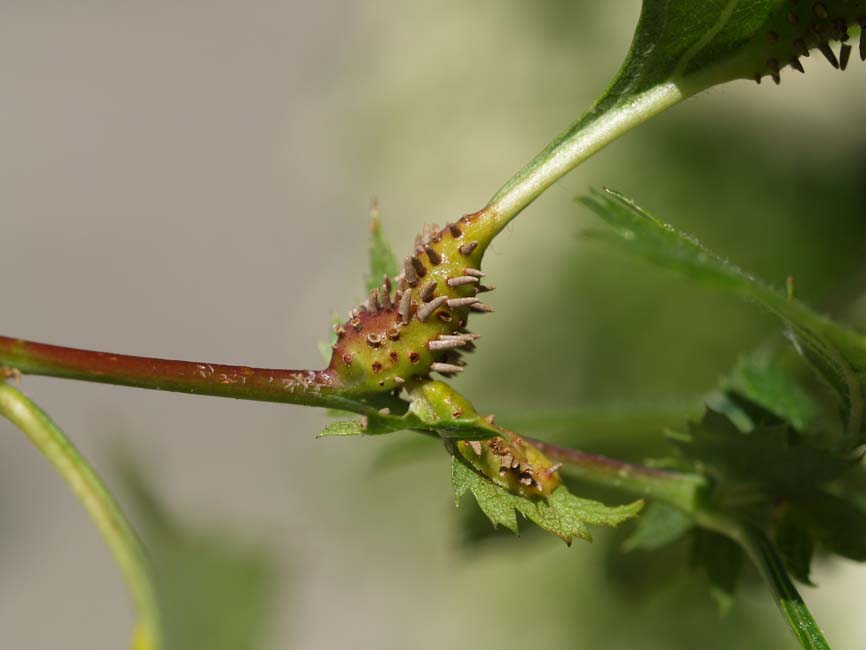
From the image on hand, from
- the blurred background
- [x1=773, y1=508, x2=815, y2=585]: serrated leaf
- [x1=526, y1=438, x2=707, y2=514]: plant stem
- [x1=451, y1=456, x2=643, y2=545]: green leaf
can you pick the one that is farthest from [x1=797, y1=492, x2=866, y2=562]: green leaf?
the blurred background

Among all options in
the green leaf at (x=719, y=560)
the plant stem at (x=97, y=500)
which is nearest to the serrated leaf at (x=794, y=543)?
the green leaf at (x=719, y=560)

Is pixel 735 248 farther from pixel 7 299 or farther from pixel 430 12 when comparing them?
pixel 7 299

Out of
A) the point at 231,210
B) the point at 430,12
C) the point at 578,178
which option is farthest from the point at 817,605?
the point at 231,210

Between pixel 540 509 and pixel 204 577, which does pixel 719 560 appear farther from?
pixel 204 577

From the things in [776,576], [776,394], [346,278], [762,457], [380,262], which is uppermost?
[346,278]

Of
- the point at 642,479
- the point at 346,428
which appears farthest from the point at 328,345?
the point at 642,479
